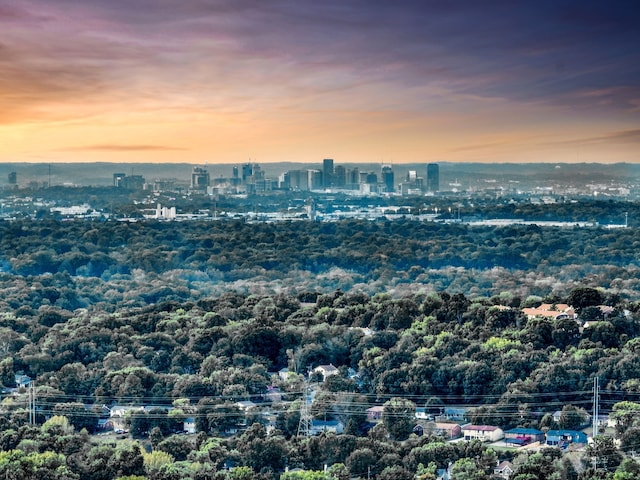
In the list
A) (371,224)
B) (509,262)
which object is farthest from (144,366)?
(371,224)

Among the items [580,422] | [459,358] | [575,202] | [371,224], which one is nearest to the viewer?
[580,422]

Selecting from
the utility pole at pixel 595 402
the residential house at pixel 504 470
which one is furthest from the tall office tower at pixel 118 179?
the residential house at pixel 504 470

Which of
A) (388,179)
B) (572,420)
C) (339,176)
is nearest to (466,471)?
(572,420)

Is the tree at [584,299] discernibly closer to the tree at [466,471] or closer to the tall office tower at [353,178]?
the tree at [466,471]

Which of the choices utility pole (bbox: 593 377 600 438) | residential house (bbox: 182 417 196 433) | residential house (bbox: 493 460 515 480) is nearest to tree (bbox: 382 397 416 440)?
residential house (bbox: 493 460 515 480)

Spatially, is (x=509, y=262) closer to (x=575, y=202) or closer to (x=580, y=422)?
(x=575, y=202)
